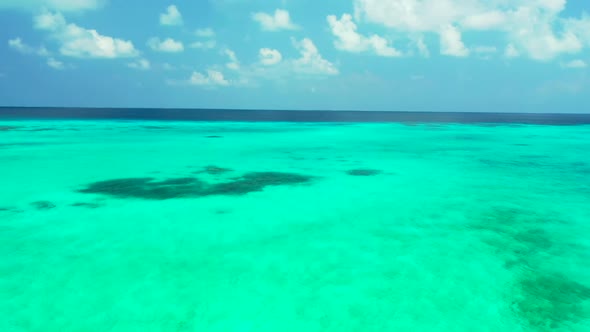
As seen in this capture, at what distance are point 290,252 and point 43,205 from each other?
802 centimetres

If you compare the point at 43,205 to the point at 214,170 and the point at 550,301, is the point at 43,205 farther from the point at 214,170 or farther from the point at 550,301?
the point at 550,301

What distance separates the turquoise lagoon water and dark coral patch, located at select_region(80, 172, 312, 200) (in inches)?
3.2

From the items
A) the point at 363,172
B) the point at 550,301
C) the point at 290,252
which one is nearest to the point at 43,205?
the point at 290,252

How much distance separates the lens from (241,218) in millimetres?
10852

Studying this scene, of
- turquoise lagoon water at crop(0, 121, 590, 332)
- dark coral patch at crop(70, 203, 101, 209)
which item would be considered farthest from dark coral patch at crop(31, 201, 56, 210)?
dark coral patch at crop(70, 203, 101, 209)

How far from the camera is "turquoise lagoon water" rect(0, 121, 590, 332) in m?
6.14

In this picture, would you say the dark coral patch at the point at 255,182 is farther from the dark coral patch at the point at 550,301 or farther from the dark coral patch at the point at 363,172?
the dark coral patch at the point at 550,301

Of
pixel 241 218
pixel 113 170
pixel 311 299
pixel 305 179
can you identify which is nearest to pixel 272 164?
pixel 305 179

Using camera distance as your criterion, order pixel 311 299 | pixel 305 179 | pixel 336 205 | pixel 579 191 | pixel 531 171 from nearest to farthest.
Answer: pixel 311 299 → pixel 336 205 → pixel 579 191 → pixel 305 179 → pixel 531 171

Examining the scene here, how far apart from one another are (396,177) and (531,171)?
7.37m

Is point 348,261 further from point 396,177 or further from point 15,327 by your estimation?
point 396,177

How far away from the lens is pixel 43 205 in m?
11.8

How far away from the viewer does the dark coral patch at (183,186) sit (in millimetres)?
13422

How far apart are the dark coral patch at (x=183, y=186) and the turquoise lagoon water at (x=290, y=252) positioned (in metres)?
0.08
